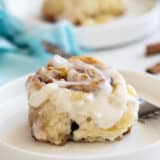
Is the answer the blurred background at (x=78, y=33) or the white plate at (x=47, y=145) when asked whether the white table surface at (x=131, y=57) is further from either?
the white plate at (x=47, y=145)

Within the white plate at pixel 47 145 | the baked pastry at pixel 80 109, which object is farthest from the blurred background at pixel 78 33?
the baked pastry at pixel 80 109

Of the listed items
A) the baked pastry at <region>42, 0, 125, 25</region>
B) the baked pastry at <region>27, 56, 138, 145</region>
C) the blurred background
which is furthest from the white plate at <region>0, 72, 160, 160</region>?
the baked pastry at <region>42, 0, 125, 25</region>

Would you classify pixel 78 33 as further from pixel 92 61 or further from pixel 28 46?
pixel 92 61

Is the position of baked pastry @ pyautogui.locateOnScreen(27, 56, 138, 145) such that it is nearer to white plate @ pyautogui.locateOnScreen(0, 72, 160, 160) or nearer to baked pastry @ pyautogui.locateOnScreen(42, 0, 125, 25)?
white plate @ pyautogui.locateOnScreen(0, 72, 160, 160)

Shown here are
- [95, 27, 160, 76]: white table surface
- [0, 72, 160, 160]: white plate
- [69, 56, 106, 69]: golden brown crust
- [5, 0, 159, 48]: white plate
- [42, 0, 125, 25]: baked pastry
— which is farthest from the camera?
[42, 0, 125, 25]: baked pastry

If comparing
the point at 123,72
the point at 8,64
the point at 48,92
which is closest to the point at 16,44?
the point at 8,64

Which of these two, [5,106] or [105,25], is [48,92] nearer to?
[5,106]
